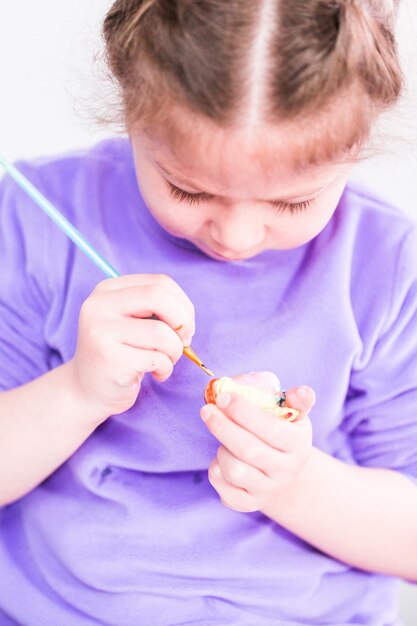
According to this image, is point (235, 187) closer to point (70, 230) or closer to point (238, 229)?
point (238, 229)

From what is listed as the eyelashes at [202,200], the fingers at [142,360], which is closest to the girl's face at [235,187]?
the eyelashes at [202,200]

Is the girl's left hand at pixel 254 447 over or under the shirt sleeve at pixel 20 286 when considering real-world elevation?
under

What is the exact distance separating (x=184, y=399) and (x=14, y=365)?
0.18 metres

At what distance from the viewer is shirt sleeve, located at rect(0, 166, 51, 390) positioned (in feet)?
2.98

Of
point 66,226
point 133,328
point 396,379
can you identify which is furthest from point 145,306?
point 396,379

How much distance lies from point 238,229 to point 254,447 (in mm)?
181

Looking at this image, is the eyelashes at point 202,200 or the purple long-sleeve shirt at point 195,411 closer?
the eyelashes at point 202,200

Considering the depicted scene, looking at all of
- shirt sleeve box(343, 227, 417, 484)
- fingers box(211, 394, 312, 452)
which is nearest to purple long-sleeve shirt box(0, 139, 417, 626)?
shirt sleeve box(343, 227, 417, 484)

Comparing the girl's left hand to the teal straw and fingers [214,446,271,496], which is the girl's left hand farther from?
Answer: the teal straw

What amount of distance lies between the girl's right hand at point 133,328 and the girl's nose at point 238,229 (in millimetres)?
62

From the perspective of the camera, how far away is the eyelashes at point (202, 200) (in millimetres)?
736

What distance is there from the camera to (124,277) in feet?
2.58

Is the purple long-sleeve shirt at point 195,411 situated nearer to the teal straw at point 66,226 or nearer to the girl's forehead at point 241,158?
the teal straw at point 66,226

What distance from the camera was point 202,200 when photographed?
74 cm
